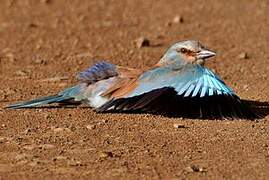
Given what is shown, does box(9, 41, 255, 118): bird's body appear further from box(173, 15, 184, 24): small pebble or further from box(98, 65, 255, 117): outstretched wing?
box(173, 15, 184, 24): small pebble

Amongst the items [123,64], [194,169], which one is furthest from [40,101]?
[123,64]

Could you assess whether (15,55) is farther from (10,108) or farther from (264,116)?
(264,116)

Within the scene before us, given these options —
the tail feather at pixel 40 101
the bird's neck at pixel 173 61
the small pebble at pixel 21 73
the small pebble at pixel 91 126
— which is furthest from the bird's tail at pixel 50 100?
the small pebble at pixel 21 73

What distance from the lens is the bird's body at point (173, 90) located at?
6641 millimetres

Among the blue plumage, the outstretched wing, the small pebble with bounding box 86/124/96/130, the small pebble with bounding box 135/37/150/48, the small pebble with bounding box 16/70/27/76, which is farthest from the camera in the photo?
the small pebble with bounding box 135/37/150/48

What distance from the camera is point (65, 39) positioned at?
10.9m

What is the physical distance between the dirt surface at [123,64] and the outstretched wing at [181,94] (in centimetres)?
11

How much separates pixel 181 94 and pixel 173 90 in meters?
0.06

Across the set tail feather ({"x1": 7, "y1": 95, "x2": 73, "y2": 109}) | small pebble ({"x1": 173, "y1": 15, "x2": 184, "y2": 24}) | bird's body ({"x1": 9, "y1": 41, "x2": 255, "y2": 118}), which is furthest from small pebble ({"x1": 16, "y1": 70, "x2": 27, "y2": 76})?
small pebble ({"x1": 173, "y1": 15, "x2": 184, "y2": 24})

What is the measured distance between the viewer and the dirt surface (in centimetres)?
557

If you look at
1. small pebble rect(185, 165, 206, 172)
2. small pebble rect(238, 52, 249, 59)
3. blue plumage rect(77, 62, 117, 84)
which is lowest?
small pebble rect(238, 52, 249, 59)

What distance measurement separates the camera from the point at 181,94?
661 centimetres

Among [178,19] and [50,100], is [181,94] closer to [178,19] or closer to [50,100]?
[50,100]

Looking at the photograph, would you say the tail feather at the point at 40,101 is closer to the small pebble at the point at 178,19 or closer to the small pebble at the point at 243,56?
the small pebble at the point at 243,56
